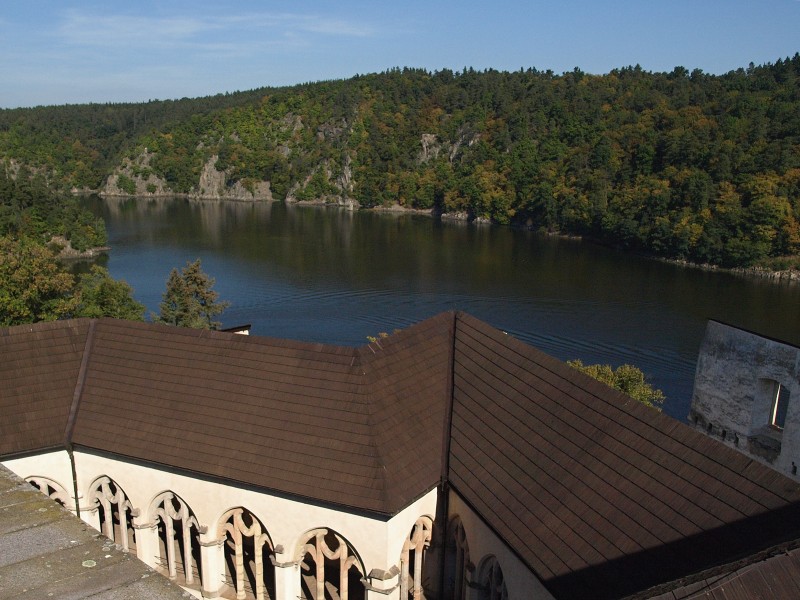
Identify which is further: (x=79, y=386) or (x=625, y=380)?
(x=625, y=380)

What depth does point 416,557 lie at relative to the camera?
12.2m

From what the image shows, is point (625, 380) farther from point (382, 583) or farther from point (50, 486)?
point (50, 486)

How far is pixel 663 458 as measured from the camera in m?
8.81

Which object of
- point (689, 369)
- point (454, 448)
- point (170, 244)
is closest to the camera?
point (454, 448)

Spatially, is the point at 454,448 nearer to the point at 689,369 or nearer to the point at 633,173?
the point at 689,369

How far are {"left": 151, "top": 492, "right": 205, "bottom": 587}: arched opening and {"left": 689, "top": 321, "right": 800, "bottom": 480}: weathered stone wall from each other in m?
11.8

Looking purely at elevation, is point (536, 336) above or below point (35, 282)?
below

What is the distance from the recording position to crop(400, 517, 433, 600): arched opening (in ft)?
38.9

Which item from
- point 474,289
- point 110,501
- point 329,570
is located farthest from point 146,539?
point 474,289

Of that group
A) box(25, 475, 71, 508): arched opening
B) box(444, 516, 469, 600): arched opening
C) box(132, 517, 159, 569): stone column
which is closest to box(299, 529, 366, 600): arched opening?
box(444, 516, 469, 600): arched opening

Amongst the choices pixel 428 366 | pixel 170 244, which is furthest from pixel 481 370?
pixel 170 244

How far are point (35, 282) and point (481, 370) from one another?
20.2 meters

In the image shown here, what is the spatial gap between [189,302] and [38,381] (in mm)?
23874

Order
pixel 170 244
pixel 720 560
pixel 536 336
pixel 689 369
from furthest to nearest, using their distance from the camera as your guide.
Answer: pixel 170 244 → pixel 536 336 → pixel 689 369 → pixel 720 560
